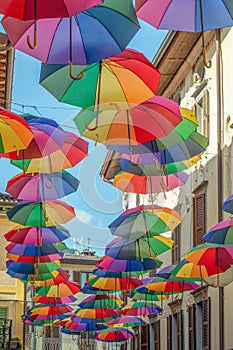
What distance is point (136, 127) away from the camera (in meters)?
13.0

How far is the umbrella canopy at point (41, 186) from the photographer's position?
58.9 ft

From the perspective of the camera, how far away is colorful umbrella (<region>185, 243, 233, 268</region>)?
17297mm

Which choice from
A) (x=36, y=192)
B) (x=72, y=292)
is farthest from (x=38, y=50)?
(x=72, y=292)

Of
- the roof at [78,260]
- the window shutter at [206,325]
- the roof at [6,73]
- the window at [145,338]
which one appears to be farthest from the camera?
the roof at [78,260]

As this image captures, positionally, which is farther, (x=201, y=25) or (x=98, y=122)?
(x=98, y=122)

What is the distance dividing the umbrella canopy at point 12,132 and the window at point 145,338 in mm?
20158

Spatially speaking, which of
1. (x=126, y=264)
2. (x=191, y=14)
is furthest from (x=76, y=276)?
(x=191, y=14)

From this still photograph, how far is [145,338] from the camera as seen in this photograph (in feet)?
109

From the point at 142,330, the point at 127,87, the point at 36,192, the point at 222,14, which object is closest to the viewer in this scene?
the point at 222,14

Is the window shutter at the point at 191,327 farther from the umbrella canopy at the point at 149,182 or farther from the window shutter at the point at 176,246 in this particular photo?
the umbrella canopy at the point at 149,182

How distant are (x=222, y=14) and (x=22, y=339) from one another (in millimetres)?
28328

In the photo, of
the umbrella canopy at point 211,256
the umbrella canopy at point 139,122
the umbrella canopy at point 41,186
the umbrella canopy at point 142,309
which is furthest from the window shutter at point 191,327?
the umbrella canopy at point 139,122

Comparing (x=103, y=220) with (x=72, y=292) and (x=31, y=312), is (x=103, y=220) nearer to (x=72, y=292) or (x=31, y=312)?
(x=72, y=292)

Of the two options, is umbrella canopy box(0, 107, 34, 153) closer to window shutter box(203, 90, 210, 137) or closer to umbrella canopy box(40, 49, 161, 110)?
umbrella canopy box(40, 49, 161, 110)
